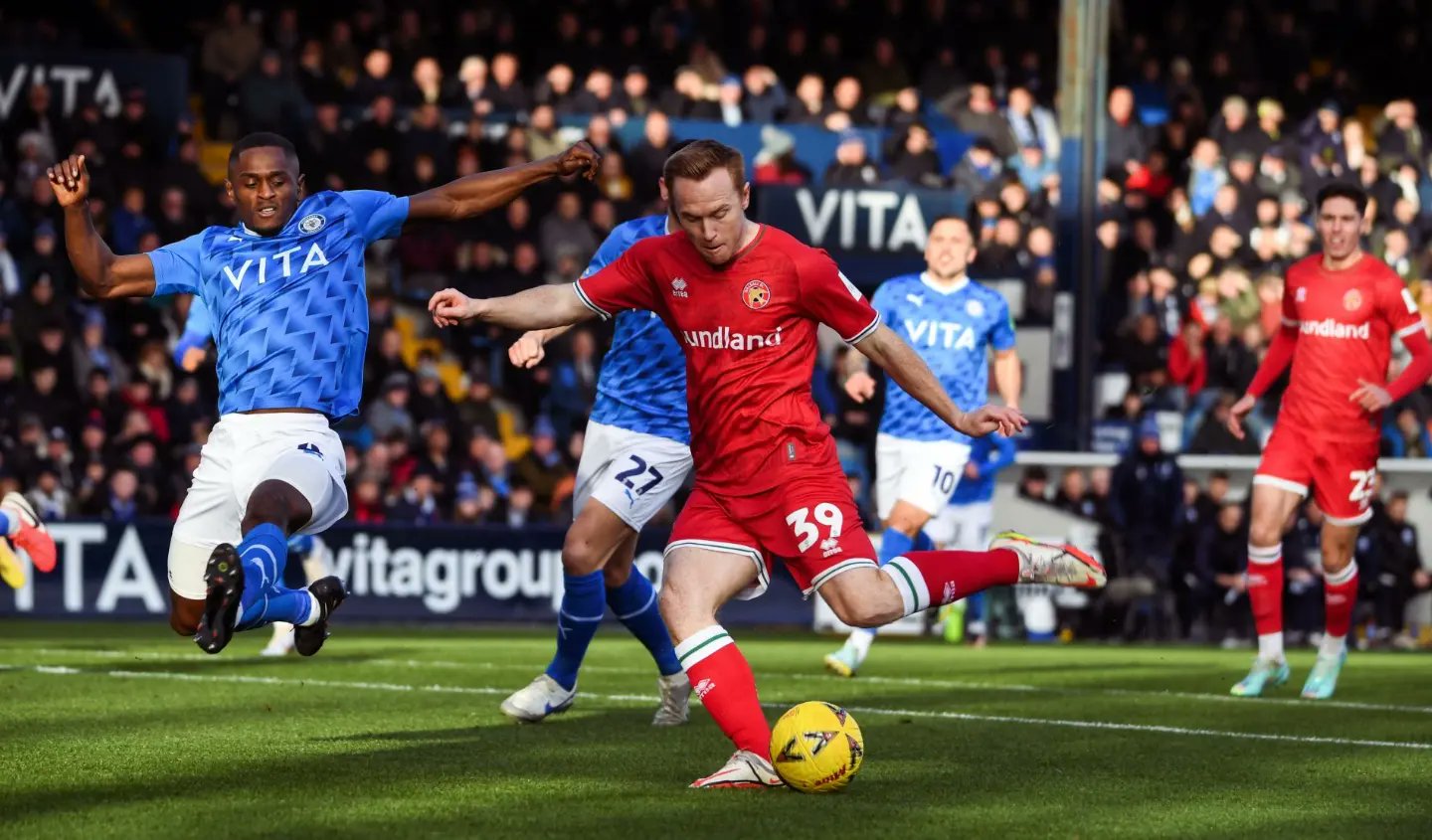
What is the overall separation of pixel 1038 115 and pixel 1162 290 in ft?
11.6

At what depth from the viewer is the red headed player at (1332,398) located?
1119 centimetres

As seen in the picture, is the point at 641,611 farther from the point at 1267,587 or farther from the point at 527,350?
the point at 1267,587

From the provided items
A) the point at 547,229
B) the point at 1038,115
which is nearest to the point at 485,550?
the point at 547,229

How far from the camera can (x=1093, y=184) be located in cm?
1936

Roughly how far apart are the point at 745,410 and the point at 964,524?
327 inches

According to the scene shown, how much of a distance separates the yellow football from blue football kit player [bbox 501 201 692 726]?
2120 millimetres

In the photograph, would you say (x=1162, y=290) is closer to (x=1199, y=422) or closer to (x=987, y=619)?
(x=1199, y=422)

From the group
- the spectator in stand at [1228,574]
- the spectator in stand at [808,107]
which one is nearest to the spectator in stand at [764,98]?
the spectator in stand at [808,107]

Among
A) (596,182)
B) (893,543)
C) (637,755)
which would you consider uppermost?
(596,182)

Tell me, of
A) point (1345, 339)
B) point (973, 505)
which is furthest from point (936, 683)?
point (973, 505)

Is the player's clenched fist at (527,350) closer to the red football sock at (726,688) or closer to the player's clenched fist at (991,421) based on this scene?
the red football sock at (726,688)

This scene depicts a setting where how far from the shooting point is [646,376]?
888 cm

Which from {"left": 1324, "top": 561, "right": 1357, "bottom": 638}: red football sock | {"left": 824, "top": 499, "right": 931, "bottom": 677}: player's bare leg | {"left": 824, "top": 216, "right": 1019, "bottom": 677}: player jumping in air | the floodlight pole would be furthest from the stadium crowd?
{"left": 1324, "top": 561, "right": 1357, "bottom": 638}: red football sock

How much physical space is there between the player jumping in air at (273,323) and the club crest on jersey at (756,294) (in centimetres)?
101
